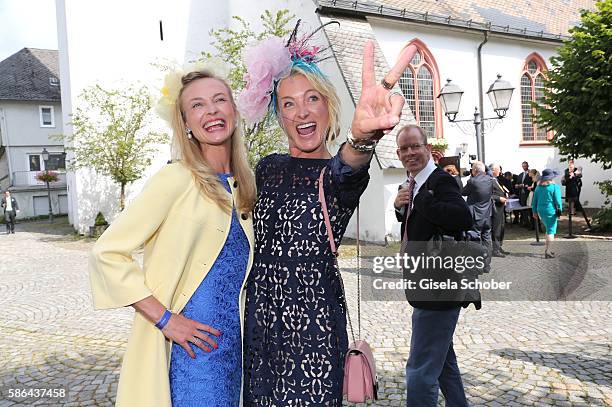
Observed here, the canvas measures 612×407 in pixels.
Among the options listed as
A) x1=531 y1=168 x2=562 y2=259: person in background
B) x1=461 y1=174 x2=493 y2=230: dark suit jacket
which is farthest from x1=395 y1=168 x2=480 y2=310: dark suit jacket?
x1=531 y1=168 x2=562 y2=259: person in background

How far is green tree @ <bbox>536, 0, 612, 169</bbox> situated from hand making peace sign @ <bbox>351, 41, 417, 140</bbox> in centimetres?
1251

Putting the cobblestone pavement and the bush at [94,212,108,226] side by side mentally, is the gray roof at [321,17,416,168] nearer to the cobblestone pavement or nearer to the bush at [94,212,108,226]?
the cobblestone pavement

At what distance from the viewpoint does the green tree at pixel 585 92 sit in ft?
39.1

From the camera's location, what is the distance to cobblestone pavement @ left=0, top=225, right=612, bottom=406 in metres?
3.87

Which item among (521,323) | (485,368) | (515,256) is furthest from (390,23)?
(485,368)

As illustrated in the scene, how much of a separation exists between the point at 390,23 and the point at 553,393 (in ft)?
45.0

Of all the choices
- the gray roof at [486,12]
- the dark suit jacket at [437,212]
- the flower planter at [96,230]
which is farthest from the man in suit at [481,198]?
the flower planter at [96,230]

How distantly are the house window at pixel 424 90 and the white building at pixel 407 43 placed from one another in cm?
4

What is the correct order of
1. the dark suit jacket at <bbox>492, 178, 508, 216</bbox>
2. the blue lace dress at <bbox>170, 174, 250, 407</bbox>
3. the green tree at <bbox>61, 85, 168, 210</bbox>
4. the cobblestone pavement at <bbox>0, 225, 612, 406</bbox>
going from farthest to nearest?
the green tree at <bbox>61, 85, 168, 210</bbox>, the dark suit jacket at <bbox>492, 178, 508, 216</bbox>, the cobblestone pavement at <bbox>0, 225, 612, 406</bbox>, the blue lace dress at <bbox>170, 174, 250, 407</bbox>

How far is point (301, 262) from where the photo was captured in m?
1.74

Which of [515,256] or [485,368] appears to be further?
[515,256]

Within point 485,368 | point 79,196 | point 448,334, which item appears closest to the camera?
point 448,334

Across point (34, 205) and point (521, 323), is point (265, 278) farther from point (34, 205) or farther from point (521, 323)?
point (34, 205)

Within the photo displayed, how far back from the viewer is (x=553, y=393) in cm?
371
